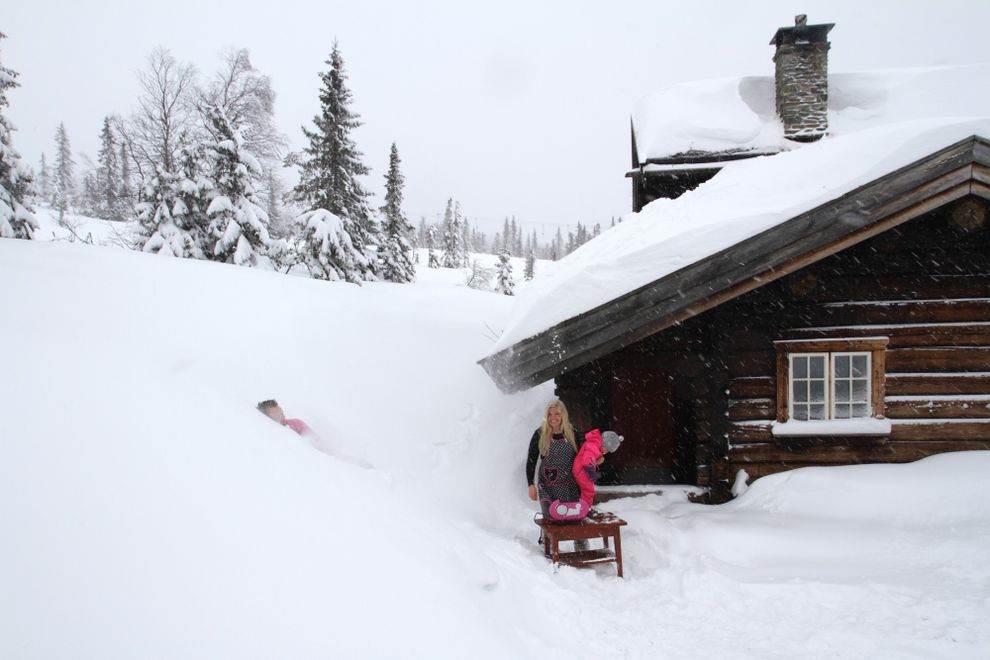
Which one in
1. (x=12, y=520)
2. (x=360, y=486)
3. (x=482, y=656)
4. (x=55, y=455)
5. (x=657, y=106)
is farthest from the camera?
(x=657, y=106)

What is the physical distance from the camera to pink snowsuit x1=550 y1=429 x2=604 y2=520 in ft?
17.5

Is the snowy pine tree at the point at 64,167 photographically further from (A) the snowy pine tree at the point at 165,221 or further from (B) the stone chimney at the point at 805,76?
(B) the stone chimney at the point at 805,76

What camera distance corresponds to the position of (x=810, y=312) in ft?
22.3

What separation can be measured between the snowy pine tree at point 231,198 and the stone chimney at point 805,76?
16.0 meters

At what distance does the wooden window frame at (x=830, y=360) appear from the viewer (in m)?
6.70

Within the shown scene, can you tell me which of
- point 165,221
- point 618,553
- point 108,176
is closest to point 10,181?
point 165,221

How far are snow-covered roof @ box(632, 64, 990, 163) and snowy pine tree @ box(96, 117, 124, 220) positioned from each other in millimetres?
55776

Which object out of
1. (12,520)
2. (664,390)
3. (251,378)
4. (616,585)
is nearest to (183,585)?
(12,520)

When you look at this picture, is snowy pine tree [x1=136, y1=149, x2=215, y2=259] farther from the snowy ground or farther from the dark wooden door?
the dark wooden door

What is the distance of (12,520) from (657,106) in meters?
13.0

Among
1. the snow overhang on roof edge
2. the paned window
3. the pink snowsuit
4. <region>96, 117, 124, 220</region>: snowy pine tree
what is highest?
<region>96, 117, 124, 220</region>: snowy pine tree

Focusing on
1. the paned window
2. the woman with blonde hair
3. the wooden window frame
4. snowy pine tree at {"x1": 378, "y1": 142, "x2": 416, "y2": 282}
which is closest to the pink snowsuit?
the woman with blonde hair

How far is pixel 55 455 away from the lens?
9.61 feet

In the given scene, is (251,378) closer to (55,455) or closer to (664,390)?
(55,455)
